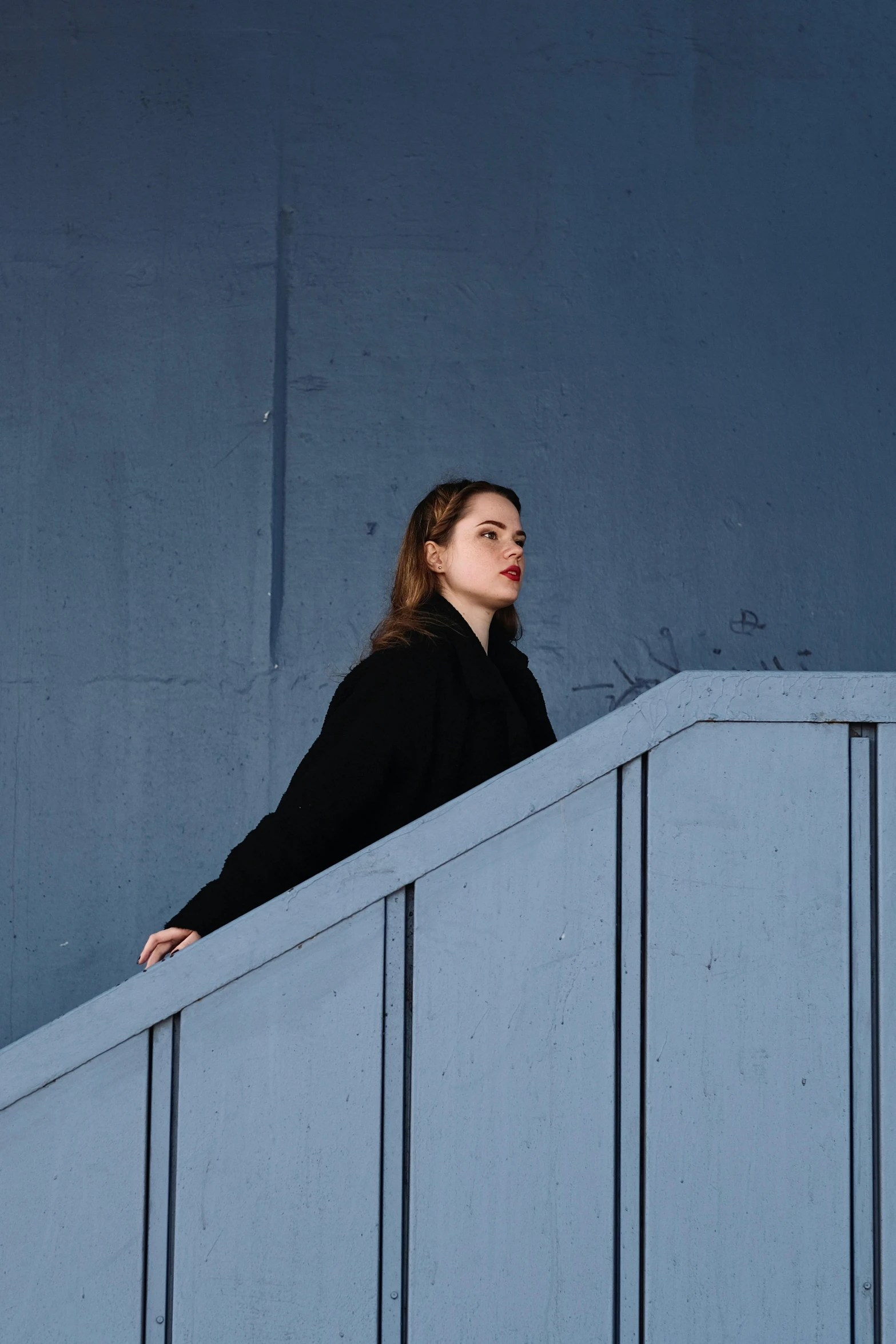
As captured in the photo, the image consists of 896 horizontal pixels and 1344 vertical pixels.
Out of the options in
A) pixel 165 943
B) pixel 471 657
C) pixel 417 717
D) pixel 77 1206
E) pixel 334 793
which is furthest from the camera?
pixel 471 657

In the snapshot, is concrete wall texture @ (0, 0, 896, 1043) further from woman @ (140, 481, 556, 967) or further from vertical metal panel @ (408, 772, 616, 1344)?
vertical metal panel @ (408, 772, 616, 1344)

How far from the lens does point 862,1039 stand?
4.58ft

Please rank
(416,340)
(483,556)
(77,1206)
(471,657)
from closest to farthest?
(77,1206) < (471,657) < (483,556) < (416,340)

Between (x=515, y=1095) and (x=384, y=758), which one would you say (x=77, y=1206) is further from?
(x=384, y=758)

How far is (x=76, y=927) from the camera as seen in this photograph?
3252 millimetres

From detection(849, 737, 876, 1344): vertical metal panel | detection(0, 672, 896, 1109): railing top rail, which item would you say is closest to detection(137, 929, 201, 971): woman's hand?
detection(0, 672, 896, 1109): railing top rail

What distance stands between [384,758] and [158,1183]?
2.20 ft

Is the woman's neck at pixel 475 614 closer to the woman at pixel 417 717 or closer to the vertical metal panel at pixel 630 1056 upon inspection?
the woman at pixel 417 717

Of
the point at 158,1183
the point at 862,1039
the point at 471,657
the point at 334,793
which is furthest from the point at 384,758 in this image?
the point at 862,1039

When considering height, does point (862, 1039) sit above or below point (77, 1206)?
above

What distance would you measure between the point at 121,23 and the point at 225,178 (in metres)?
0.61

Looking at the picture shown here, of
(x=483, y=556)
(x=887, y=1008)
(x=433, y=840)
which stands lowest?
(x=887, y=1008)

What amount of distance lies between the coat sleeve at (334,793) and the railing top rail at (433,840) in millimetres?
167

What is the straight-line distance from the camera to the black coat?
1.58 metres
